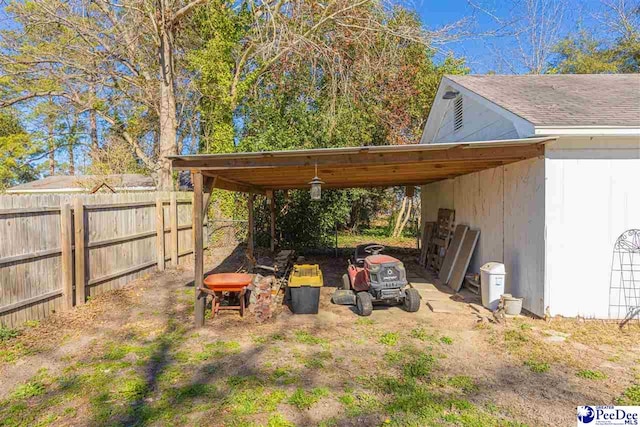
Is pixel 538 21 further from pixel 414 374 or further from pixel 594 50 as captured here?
pixel 414 374

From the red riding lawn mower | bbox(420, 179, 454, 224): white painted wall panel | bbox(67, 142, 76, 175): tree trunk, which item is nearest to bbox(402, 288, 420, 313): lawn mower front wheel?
the red riding lawn mower

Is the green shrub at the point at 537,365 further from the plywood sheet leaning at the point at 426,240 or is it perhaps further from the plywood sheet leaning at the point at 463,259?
the plywood sheet leaning at the point at 426,240

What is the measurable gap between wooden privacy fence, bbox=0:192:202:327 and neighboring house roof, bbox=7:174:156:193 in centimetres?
513

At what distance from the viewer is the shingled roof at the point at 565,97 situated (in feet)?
17.2

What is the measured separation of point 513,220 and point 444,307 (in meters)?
1.79

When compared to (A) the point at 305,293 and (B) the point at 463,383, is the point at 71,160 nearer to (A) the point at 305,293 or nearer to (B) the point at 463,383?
(A) the point at 305,293

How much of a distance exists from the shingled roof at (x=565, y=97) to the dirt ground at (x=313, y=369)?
9.21ft

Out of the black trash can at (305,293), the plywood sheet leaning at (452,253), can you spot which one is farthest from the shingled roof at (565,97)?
the black trash can at (305,293)

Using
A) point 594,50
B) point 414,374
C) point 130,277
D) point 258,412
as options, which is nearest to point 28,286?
point 130,277

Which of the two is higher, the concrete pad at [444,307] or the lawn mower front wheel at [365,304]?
the lawn mower front wheel at [365,304]

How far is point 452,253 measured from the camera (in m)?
8.19

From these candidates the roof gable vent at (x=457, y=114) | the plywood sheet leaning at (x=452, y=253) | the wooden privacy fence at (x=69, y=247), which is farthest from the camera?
the roof gable vent at (x=457, y=114)

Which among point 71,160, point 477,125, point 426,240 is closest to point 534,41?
point 426,240

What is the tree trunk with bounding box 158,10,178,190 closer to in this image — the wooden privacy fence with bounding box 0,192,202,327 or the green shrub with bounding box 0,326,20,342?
the wooden privacy fence with bounding box 0,192,202,327
